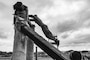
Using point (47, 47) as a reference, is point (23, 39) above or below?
above

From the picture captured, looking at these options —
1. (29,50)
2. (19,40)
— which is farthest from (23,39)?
(29,50)

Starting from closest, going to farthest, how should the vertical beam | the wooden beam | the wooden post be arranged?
the wooden beam
the wooden post
the vertical beam

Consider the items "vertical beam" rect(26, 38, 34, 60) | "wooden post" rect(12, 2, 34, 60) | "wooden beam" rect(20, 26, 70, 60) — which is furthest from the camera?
"vertical beam" rect(26, 38, 34, 60)

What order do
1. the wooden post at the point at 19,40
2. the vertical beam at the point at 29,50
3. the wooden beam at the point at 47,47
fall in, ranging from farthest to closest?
the vertical beam at the point at 29,50 < the wooden post at the point at 19,40 < the wooden beam at the point at 47,47

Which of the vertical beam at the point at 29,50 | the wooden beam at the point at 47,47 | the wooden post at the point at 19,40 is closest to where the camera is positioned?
the wooden beam at the point at 47,47

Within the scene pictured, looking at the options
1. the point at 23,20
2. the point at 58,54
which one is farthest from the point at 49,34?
the point at 58,54

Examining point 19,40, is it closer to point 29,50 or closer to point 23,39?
point 23,39

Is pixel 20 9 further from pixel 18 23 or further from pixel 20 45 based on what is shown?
pixel 20 45

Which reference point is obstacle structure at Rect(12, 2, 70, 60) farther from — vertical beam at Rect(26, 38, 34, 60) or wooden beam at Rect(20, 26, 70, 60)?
vertical beam at Rect(26, 38, 34, 60)

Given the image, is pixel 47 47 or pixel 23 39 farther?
pixel 23 39

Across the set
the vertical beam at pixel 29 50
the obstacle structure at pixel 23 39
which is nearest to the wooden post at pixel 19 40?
the obstacle structure at pixel 23 39

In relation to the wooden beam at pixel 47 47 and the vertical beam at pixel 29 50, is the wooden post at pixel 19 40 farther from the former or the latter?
the vertical beam at pixel 29 50

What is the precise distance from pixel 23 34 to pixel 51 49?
0.99m

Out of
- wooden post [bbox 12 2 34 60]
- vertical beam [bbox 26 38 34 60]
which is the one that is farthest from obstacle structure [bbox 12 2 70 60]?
vertical beam [bbox 26 38 34 60]
